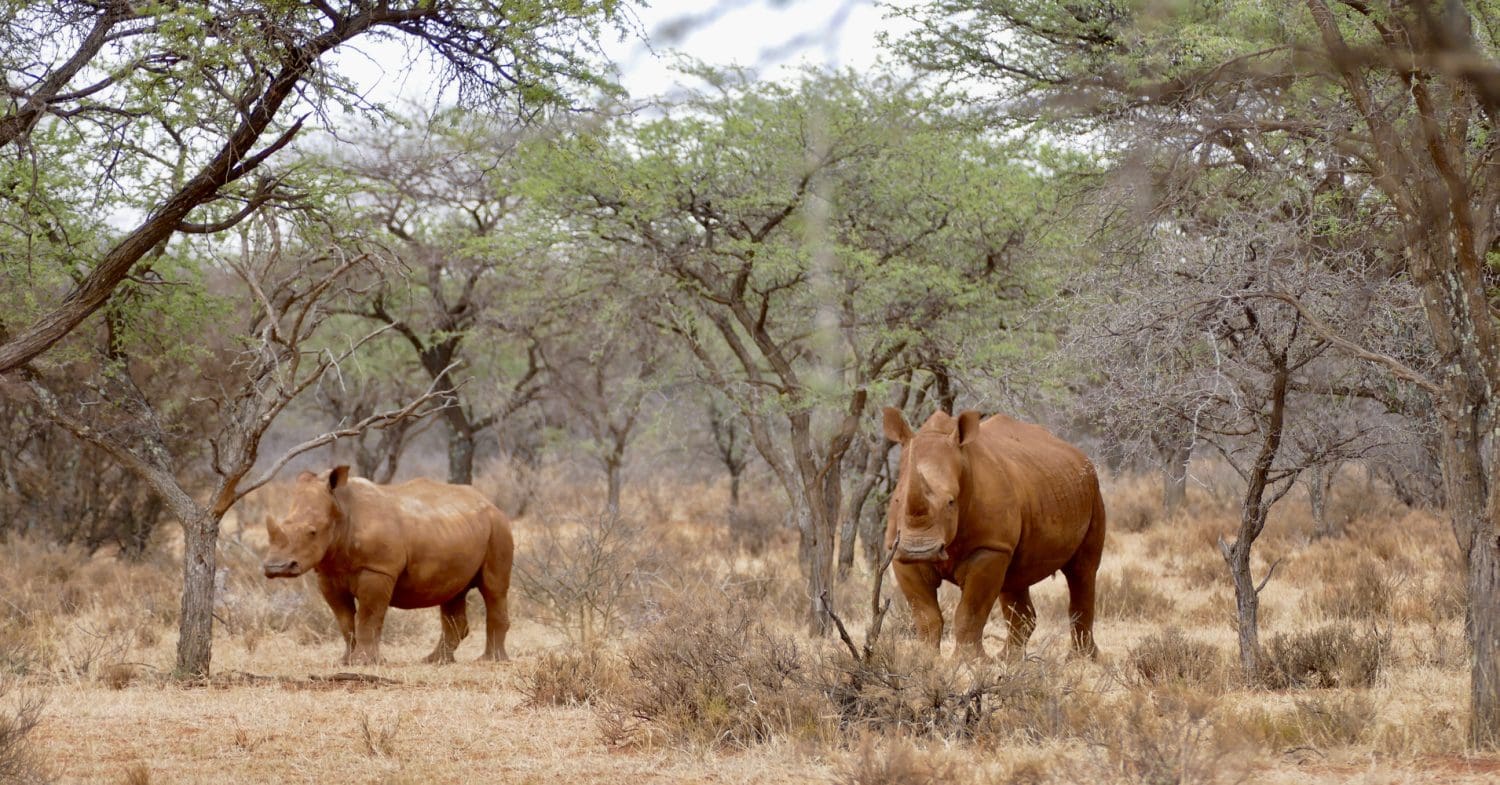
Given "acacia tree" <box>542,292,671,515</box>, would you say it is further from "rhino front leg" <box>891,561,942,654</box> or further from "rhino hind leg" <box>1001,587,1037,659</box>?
"rhino front leg" <box>891,561,942,654</box>

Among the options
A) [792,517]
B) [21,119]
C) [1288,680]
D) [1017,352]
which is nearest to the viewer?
[21,119]

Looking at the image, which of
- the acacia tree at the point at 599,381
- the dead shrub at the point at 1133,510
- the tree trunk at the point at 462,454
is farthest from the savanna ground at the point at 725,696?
the tree trunk at the point at 462,454

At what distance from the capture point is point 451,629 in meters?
13.4

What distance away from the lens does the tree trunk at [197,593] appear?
1063cm

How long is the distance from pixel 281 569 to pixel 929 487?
17.1 feet

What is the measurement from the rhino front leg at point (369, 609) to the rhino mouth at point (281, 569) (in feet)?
2.75

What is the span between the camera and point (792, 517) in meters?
26.3

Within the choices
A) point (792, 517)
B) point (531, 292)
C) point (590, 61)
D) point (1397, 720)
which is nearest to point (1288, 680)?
point (1397, 720)

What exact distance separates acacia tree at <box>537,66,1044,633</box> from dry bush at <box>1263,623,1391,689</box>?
4551mm

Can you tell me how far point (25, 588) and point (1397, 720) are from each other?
13300 mm

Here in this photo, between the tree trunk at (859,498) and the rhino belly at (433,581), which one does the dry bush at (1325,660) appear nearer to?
the tree trunk at (859,498)

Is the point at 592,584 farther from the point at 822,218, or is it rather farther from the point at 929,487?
the point at 929,487

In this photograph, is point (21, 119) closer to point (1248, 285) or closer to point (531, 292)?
point (1248, 285)

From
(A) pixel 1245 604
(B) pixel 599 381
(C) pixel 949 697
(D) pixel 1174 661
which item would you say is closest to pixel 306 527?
(C) pixel 949 697
